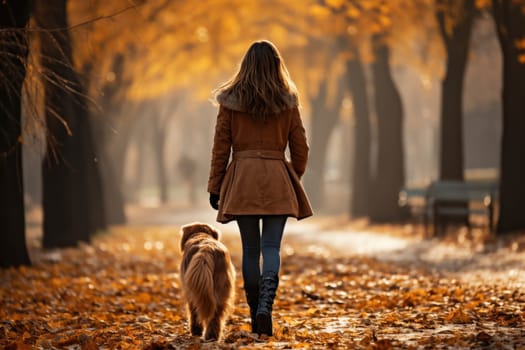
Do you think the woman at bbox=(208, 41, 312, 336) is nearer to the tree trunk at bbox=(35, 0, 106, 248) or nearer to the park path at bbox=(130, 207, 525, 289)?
the park path at bbox=(130, 207, 525, 289)

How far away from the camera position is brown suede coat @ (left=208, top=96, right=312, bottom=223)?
19.5 ft

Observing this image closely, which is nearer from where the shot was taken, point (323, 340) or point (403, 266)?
point (323, 340)

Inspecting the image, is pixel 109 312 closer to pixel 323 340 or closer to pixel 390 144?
pixel 323 340

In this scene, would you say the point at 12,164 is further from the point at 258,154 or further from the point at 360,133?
the point at 360,133

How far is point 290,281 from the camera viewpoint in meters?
10.5

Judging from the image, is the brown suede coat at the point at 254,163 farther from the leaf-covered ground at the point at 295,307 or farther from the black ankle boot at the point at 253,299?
the leaf-covered ground at the point at 295,307

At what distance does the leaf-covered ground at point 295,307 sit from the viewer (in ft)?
19.4

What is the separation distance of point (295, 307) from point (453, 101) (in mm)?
10946

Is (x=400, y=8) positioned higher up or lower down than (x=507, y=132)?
higher up

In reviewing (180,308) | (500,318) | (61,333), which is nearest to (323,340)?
(500,318)

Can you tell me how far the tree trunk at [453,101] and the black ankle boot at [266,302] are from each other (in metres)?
12.7

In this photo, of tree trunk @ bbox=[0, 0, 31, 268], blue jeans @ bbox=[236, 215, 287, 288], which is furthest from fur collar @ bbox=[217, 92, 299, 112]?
tree trunk @ bbox=[0, 0, 31, 268]

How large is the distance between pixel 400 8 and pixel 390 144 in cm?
433

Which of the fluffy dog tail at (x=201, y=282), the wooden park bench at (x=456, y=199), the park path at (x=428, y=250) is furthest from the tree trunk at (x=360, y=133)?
the fluffy dog tail at (x=201, y=282)
